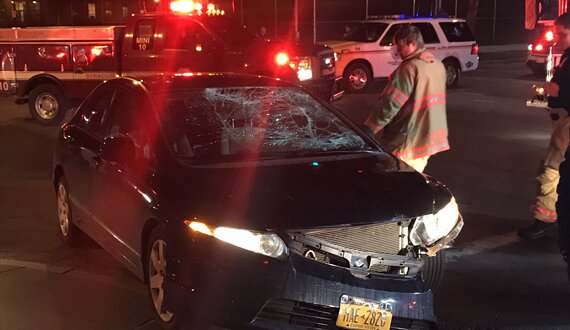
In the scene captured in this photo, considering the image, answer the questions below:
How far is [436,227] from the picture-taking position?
370 cm

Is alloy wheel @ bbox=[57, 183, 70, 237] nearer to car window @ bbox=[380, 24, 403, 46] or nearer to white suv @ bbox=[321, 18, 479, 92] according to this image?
white suv @ bbox=[321, 18, 479, 92]

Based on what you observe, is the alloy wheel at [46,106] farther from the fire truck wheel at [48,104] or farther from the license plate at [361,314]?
the license plate at [361,314]

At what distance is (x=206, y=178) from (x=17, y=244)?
104 inches

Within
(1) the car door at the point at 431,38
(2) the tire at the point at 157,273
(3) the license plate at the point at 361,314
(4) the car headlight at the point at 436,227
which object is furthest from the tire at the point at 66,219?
(1) the car door at the point at 431,38

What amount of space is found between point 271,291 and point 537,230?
3349mm

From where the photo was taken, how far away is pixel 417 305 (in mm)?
3357

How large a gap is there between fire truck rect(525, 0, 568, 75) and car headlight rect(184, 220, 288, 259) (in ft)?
12.1

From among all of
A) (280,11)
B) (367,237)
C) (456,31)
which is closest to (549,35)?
(456,31)

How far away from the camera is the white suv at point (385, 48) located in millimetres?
16281

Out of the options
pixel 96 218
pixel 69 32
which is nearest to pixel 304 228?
pixel 96 218

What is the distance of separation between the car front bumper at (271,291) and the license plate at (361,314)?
0.03 m

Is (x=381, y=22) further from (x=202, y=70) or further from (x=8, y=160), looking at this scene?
(x=8, y=160)

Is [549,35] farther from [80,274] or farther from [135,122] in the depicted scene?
[80,274]

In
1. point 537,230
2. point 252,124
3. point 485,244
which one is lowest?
point 485,244
